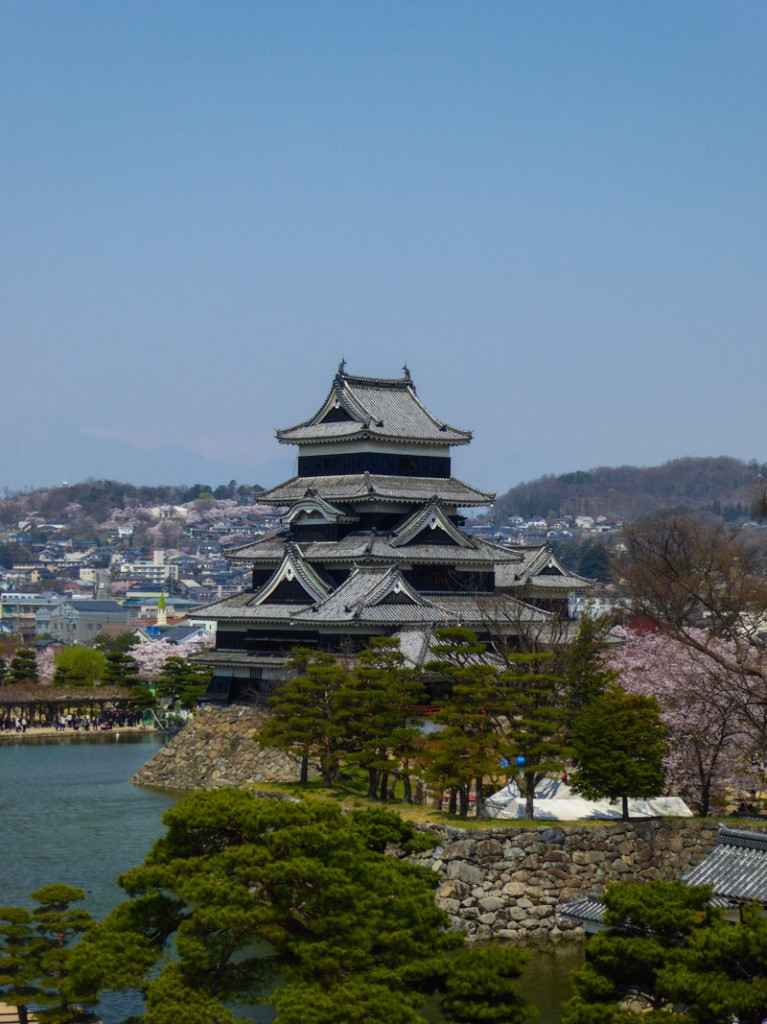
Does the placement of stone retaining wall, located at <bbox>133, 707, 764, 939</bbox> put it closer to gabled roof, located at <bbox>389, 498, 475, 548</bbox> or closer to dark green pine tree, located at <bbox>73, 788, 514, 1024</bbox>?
dark green pine tree, located at <bbox>73, 788, 514, 1024</bbox>

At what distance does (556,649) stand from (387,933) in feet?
58.4

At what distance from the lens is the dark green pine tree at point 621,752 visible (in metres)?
28.7

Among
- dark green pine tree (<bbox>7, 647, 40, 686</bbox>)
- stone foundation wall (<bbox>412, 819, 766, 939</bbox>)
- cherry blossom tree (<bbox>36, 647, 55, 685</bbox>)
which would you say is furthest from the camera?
cherry blossom tree (<bbox>36, 647, 55, 685</bbox>)

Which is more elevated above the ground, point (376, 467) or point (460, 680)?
point (376, 467)

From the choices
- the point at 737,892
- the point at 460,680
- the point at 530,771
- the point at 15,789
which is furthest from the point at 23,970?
the point at 15,789

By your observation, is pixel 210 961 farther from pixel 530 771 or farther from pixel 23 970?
pixel 530 771

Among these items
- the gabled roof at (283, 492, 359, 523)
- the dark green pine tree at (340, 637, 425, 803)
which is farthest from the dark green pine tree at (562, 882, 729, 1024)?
the gabled roof at (283, 492, 359, 523)

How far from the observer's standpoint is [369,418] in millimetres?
47812

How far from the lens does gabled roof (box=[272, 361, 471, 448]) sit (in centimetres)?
4847

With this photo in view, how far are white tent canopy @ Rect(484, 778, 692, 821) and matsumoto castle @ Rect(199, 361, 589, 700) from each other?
424 inches

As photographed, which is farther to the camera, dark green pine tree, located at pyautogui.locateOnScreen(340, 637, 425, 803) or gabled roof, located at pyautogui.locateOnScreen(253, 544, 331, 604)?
gabled roof, located at pyautogui.locateOnScreen(253, 544, 331, 604)

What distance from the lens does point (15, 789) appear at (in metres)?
45.9

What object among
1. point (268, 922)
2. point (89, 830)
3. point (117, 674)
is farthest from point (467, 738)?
point (117, 674)

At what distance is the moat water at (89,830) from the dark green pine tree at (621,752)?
3105mm
